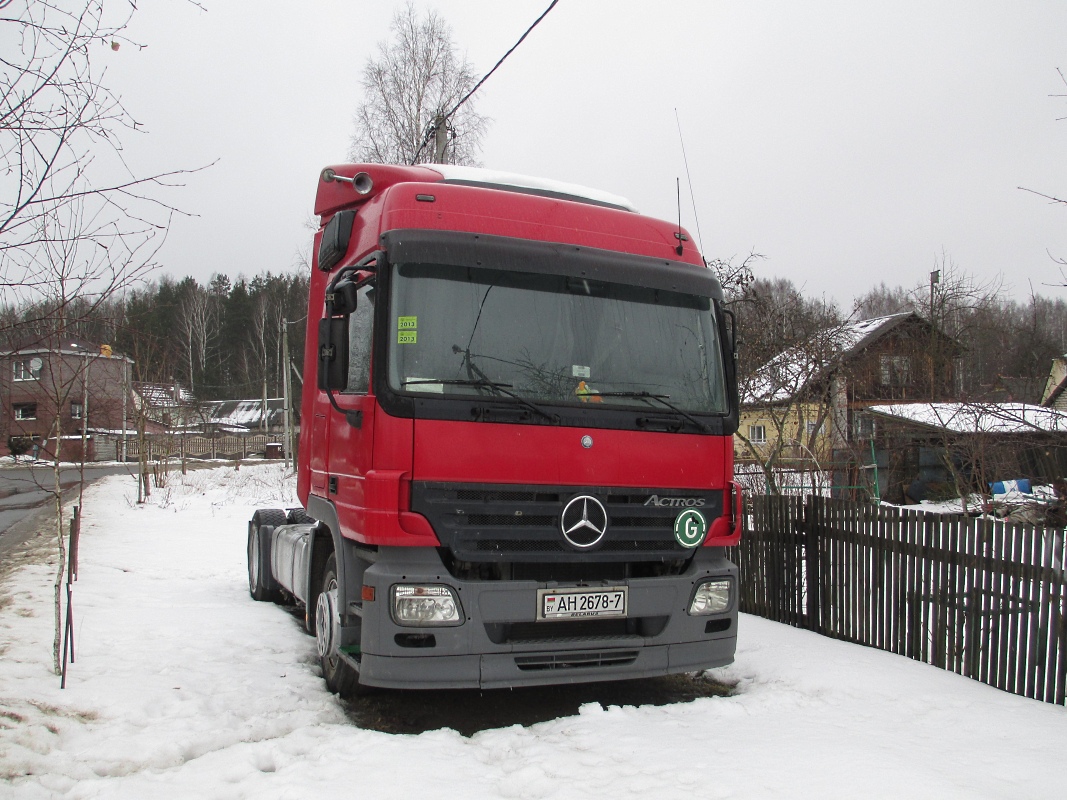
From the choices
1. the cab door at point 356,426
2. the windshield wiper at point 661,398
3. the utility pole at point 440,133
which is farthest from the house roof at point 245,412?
the windshield wiper at point 661,398

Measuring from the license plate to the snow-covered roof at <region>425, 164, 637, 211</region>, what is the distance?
104 inches

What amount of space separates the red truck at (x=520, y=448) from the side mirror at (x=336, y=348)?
0.04 ft

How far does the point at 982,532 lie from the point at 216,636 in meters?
5.50

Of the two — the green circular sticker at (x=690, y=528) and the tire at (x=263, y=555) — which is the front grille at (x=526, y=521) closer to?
the green circular sticker at (x=690, y=528)

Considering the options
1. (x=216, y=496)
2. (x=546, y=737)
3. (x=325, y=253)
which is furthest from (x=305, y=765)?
(x=216, y=496)

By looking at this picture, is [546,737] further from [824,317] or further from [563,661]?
[824,317]

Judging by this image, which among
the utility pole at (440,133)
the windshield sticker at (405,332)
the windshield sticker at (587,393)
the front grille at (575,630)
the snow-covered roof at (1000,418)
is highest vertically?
the utility pole at (440,133)

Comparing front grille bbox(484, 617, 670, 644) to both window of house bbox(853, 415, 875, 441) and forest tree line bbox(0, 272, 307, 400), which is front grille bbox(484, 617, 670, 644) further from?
forest tree line bbox(0, 272, 307, 400)

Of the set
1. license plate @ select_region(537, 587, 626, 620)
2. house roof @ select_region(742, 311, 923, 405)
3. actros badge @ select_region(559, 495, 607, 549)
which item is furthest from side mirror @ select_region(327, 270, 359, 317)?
house roof @ select_region(742, 311, 923, 405)

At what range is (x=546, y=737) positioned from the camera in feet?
13.9

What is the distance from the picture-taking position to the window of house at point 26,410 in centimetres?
711

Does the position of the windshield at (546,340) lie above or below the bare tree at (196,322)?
below

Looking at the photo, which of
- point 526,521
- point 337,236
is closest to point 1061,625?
point 526,521

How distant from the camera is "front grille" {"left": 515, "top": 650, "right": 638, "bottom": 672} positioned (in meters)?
4.38
